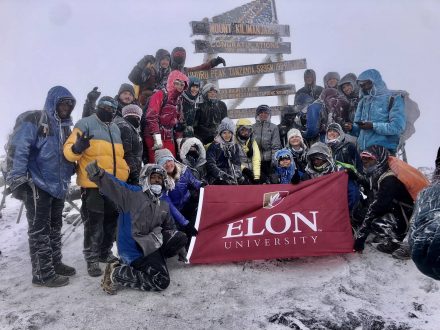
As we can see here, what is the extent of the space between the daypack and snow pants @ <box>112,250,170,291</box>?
1899 mm

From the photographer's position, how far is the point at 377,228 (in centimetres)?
552

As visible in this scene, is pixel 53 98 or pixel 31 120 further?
pixel 53 98

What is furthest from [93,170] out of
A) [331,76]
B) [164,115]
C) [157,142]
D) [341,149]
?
[331,76]

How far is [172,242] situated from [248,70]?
8.01 metres

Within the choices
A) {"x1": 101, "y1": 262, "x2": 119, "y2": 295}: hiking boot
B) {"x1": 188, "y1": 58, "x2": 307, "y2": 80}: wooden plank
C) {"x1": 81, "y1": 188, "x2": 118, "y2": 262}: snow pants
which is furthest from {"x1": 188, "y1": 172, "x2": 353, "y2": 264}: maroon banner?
{"x1": 188, "y1": 58, "x2": 307, "y2": 80}: wooden plank

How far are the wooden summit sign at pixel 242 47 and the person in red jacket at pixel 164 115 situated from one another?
15.6 feet

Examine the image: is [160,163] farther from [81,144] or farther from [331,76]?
[331,76]

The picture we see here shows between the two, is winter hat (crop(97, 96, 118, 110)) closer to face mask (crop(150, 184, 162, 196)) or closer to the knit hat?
the knit hat

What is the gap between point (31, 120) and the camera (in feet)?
15.3

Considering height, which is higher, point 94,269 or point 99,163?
point 99,163

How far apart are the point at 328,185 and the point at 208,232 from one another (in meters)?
1.98

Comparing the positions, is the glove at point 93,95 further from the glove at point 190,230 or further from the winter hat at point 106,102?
the glove at point 190,230

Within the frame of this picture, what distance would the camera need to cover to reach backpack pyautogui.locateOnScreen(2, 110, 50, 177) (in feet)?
15.0

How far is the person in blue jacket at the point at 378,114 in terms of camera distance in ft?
20.5
